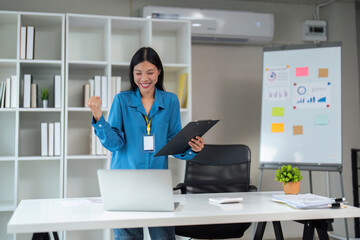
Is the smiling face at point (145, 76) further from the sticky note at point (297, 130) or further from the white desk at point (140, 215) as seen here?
the sticky note at point (297, 130)

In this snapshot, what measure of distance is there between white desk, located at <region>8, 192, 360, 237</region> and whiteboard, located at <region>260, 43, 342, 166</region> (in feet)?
5.85

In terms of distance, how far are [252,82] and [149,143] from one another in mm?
2542

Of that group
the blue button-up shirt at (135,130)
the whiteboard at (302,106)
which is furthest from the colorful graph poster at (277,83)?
the blue button-up shirt at (135,130)

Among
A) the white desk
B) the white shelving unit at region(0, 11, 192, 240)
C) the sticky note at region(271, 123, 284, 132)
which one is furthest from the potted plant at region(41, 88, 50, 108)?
the sticky note at region(271, 123, 284, 132)

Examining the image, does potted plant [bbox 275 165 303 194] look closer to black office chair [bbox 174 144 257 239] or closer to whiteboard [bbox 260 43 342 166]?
black office chair [bbox 174 144 257 239]

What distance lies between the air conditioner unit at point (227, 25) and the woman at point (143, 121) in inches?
76.0

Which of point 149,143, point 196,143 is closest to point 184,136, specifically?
point 196,143

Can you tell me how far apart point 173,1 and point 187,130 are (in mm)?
2682

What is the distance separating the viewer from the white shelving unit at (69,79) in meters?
3.78

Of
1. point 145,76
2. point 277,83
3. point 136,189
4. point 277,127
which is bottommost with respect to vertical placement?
point 136,189

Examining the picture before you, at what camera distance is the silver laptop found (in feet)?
6.03

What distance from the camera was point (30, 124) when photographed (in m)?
3.93

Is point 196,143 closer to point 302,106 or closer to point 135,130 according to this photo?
point 135,130

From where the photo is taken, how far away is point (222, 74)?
14.9 feet
